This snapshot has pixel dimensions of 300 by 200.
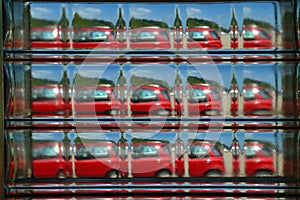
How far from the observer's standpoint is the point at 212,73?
2170 mm

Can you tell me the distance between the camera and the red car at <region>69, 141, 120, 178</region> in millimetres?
2176

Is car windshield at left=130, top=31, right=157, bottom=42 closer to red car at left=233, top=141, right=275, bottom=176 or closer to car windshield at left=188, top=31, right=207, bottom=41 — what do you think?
car windshield at left=188, top=31, right=207, bottom=41

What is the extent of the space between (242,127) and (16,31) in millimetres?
1131

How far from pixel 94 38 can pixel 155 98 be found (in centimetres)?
39

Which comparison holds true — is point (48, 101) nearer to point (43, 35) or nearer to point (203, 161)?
point (43, 35)

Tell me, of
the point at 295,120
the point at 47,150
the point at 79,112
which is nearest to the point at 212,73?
the point at 295,120

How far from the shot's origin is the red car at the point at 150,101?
85.3 inches

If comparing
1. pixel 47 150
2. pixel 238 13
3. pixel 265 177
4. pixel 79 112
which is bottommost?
pixel 265 177

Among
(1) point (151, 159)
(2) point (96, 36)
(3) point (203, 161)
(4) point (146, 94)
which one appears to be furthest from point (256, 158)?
(2) point (96, 36)

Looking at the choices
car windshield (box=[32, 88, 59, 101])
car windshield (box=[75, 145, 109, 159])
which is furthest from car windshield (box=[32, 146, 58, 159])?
car windshield (box=[32, 88, 59, 101])

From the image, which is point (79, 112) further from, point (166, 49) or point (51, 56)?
point (166, 49)

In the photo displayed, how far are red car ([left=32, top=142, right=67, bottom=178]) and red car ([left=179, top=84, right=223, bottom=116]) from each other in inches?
23.7

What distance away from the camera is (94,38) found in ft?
7.09

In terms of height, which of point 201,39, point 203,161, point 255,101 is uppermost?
point 201,39
